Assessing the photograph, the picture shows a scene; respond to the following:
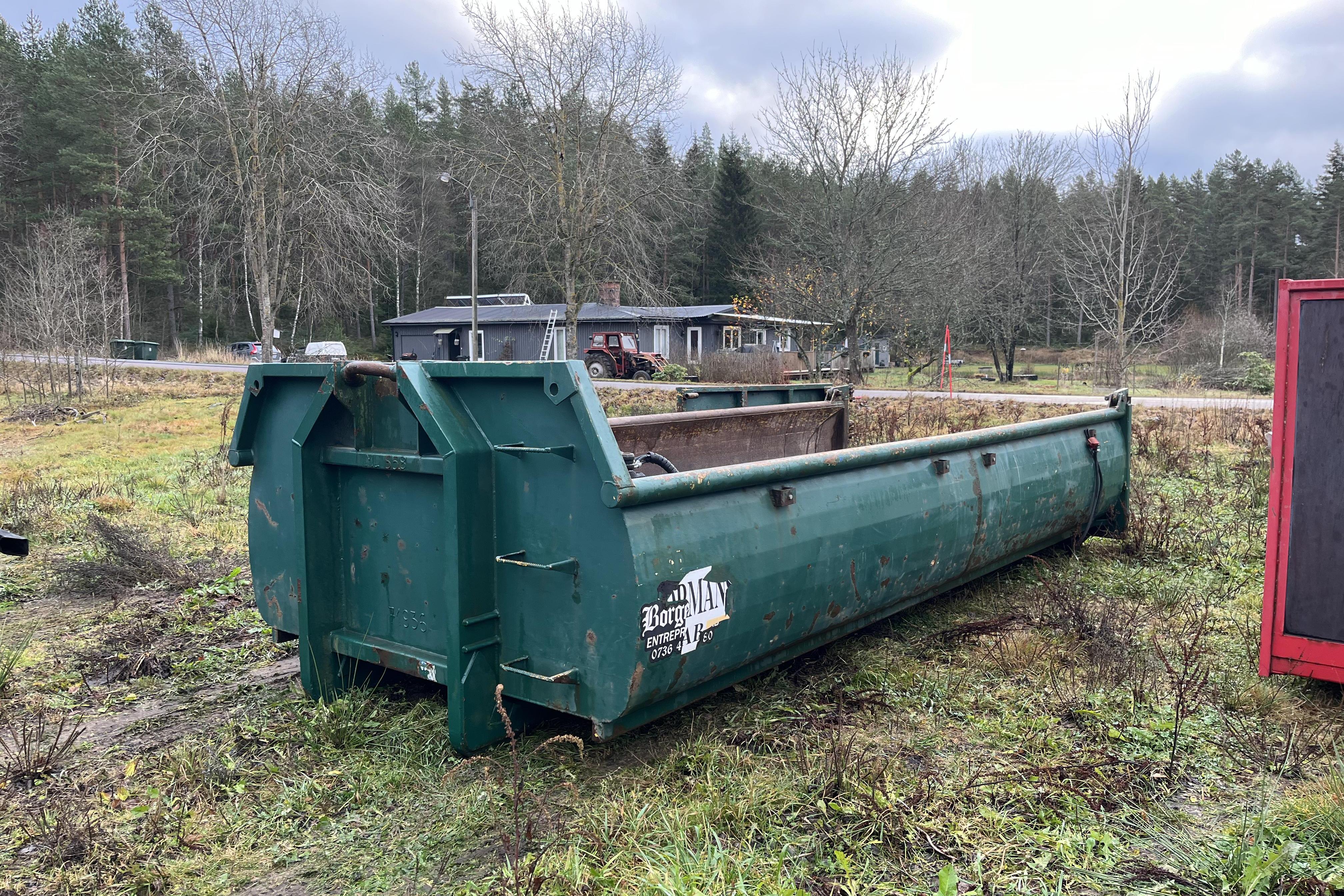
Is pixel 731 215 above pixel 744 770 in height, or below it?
above

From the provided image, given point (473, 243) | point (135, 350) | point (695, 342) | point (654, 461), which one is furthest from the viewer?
point (695, 342)

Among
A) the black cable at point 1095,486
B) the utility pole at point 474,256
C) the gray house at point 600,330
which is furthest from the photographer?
the gray house at point 600,330

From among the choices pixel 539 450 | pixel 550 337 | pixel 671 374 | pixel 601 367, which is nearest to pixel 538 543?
pixel 539 450

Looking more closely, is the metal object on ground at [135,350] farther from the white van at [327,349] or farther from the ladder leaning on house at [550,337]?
the ladder leaning on house at [550,337]

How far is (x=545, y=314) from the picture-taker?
136 ft

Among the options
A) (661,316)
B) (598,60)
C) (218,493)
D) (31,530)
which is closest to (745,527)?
(31,530)

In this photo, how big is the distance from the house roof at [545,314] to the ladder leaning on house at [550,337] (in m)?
0.33

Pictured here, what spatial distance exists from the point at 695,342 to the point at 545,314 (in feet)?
23.1

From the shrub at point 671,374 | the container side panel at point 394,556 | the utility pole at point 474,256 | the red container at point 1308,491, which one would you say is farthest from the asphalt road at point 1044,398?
the container side panel at point 394,556

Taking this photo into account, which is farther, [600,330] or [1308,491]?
[600,330]

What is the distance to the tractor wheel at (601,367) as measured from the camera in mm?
32000

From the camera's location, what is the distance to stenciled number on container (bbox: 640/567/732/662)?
2838 mm

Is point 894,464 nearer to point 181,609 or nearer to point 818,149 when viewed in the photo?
point 181,609

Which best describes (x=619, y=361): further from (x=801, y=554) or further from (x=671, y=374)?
(x=801, y=554)
